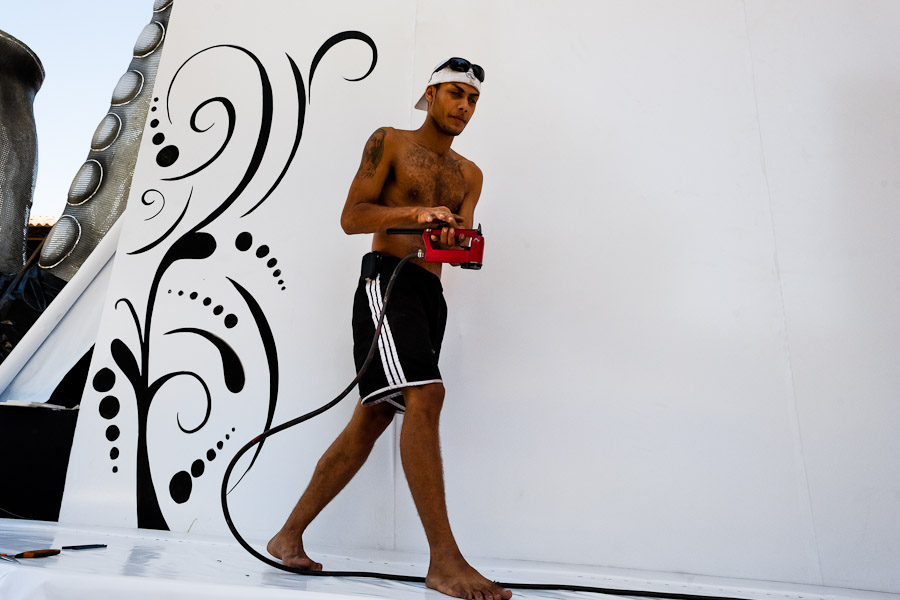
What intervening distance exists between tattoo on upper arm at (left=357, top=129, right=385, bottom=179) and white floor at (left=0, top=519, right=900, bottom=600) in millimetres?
1117

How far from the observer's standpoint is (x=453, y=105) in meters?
1.98

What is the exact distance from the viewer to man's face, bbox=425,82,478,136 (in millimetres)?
1984

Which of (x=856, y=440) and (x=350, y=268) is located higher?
(x=350, y=268)

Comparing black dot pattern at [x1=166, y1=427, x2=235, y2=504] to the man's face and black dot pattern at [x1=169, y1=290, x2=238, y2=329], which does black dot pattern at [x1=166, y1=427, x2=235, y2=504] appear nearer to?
black dot pattern at [x1=169, y1=290, x2=238, y2=329]

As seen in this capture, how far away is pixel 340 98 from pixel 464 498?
172cm

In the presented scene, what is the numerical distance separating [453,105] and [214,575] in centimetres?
143

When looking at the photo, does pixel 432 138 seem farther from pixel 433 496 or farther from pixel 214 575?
pixel 214 575

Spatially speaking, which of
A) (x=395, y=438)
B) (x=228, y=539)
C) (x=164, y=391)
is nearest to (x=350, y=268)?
(x=395, y=438)

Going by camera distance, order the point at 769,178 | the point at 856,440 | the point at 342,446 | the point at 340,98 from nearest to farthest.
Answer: the point at 342,446
the point at 856,440
the point at 769,178
the point at 340,98

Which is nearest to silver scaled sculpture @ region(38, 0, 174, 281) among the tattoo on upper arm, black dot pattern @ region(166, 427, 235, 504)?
black dot pattern @ region(166, 427, 235, 504)

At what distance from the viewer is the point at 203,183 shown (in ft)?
9.03

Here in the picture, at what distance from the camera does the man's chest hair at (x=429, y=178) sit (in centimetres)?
195

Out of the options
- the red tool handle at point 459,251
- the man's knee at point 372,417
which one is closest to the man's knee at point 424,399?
the man's knee at point 372,417

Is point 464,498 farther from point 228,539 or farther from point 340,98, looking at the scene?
point 340,98
